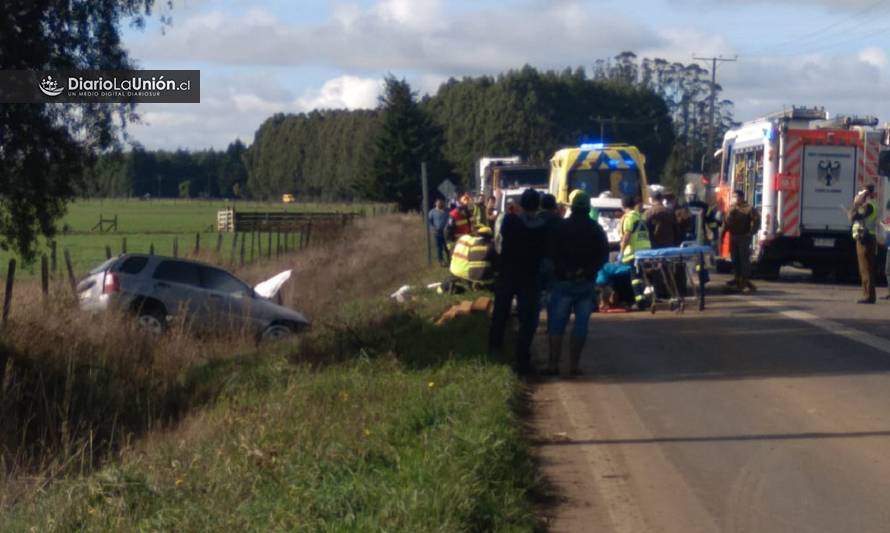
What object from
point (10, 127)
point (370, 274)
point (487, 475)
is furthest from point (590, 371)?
point (370, 274)

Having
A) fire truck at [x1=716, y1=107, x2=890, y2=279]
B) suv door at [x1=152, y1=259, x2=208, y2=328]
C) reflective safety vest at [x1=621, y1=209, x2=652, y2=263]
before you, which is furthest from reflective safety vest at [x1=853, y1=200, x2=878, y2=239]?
suv door at [x1=152, y1=259, x2=208, y2=328]

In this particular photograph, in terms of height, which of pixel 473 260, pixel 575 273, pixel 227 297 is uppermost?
pixel 575 273

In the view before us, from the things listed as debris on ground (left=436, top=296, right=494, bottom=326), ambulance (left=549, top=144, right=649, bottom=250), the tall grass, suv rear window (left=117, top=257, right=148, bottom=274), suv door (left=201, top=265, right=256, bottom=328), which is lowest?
the tall grass

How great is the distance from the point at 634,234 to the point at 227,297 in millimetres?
7267

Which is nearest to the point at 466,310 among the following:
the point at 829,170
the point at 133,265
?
the point at 133,265

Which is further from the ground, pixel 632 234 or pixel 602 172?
pixel 602 172

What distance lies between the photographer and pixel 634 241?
17938mm

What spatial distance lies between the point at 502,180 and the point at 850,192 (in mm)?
15182

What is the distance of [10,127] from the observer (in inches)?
672

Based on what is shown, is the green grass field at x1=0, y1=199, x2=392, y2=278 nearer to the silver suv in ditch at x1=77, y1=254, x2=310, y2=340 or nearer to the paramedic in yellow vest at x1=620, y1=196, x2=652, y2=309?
the silver suv in ditch at x1=77, y1=254, x2=310, y2=340

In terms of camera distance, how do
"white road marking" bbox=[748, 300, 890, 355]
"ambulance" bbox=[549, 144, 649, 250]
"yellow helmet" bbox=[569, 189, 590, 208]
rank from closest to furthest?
"yellow helmet" bbox=[569, 189, 590, 208] < "white road marking" bbox=[748, 300, 890, 355] < "ambulance" bbox=[549, 144, 649, 250]

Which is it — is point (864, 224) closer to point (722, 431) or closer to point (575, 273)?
point (575, 273)

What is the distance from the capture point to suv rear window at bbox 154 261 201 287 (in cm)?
2050

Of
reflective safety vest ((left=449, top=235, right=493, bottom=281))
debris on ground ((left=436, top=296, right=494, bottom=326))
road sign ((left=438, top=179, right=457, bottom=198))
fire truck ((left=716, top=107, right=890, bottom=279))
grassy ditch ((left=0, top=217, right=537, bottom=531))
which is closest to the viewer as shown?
grassy ditch ((left=0, top=217, right=537, bottom=531))
